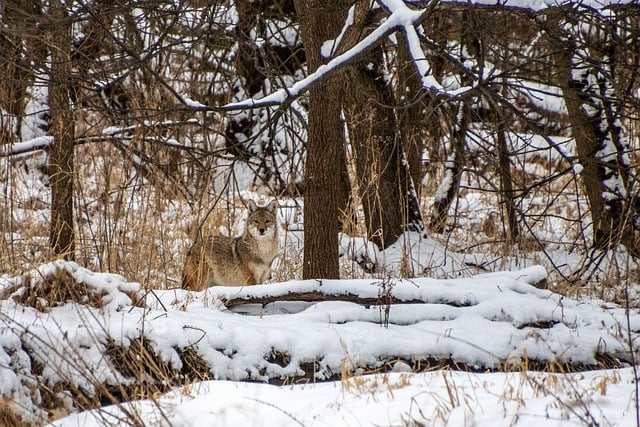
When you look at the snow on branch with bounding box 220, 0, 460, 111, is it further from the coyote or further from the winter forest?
the coyote

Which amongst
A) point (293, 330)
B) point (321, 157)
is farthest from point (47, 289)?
point (321, 157)

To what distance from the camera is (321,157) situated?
290 inches

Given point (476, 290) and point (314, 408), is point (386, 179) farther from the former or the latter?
point (314, 408)

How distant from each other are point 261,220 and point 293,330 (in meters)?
4.62

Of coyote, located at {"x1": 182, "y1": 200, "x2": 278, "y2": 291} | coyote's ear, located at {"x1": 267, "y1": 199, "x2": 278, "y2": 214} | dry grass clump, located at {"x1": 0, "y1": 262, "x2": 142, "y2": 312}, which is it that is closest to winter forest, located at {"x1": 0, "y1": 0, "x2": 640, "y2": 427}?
dry grass clump, located at {"x1": 0, "y1": 262, "x2": 142, "y2": 312}

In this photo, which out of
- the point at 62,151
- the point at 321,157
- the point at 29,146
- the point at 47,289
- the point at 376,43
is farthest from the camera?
the point at 29,146

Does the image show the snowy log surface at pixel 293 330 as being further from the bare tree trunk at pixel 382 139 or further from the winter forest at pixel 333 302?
the bare tree trunk at pixel 382 139

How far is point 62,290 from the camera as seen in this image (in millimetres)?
5473

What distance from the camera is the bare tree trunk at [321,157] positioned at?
291 inches

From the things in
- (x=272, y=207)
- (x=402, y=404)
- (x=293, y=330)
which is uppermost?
(x=272, y=207)

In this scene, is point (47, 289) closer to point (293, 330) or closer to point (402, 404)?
point (293, 330)

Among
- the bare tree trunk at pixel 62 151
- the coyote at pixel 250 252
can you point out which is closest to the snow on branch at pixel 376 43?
the bare tree trunk at pixel 62 151

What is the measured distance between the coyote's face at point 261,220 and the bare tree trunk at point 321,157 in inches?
101

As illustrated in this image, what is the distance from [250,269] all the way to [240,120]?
558cm
